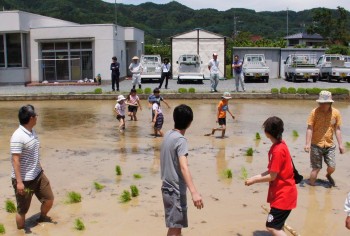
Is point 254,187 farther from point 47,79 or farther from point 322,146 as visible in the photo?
point 47,79

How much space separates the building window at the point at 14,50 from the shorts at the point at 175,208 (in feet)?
88.5

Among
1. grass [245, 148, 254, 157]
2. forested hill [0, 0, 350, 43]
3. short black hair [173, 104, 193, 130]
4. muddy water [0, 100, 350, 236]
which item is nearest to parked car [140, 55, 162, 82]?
muddy water [0, 100, 350, 236]

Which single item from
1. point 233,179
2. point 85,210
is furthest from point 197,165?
point 85,210

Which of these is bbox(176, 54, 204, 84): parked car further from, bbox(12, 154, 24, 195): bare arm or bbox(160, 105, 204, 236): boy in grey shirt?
bbox(160, 105, 204, 236): boy in grey shirt

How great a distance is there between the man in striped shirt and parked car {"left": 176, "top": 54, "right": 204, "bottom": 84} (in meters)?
22.6

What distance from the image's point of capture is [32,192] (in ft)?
18.8

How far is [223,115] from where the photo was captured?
37.6ft

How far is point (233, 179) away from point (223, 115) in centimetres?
355

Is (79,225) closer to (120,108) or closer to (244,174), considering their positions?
(244,174)

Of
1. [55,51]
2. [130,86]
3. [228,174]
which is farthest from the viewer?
[55,51]

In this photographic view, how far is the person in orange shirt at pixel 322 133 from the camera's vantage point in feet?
24.1

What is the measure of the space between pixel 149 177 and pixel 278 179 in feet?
12.4

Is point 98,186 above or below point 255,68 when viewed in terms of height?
below

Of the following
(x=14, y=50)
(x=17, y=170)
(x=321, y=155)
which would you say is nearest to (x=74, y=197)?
(x=17, y=170)
